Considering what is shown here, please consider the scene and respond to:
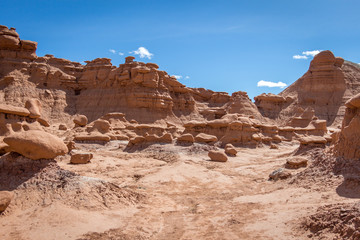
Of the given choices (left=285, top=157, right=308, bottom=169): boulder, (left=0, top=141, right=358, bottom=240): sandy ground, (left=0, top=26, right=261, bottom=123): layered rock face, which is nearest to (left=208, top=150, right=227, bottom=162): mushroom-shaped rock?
(left=285, top=157, right=308, bottom=169): boulder

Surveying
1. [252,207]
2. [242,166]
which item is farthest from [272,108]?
[252,207]

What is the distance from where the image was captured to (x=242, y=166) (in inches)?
493

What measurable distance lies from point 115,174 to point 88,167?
144 centimetres

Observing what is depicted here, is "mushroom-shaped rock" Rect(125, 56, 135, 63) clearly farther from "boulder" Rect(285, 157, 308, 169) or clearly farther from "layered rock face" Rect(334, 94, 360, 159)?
"layered rock face" Rect(334, 94, 360, 159)

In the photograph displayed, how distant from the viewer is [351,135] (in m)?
7.04

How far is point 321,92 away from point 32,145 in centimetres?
4443

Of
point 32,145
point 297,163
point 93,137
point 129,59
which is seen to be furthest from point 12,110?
point 129,59

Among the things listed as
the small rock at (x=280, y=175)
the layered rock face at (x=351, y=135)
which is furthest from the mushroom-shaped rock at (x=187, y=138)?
the layered rock face at (x=351, y=135)

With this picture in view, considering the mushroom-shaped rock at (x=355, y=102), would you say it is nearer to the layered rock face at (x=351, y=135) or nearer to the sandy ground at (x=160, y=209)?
the layered rock face at (x=351, y=135)

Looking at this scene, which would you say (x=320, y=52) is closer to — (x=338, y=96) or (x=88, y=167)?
(x=338, y=96)

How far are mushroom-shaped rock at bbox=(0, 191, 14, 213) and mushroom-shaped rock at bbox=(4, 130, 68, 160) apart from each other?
1088 mm

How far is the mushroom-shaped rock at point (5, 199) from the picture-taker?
4.70 meters

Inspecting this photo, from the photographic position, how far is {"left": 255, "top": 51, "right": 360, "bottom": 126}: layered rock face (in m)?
40.9

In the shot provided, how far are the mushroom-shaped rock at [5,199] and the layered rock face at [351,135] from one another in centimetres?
756
